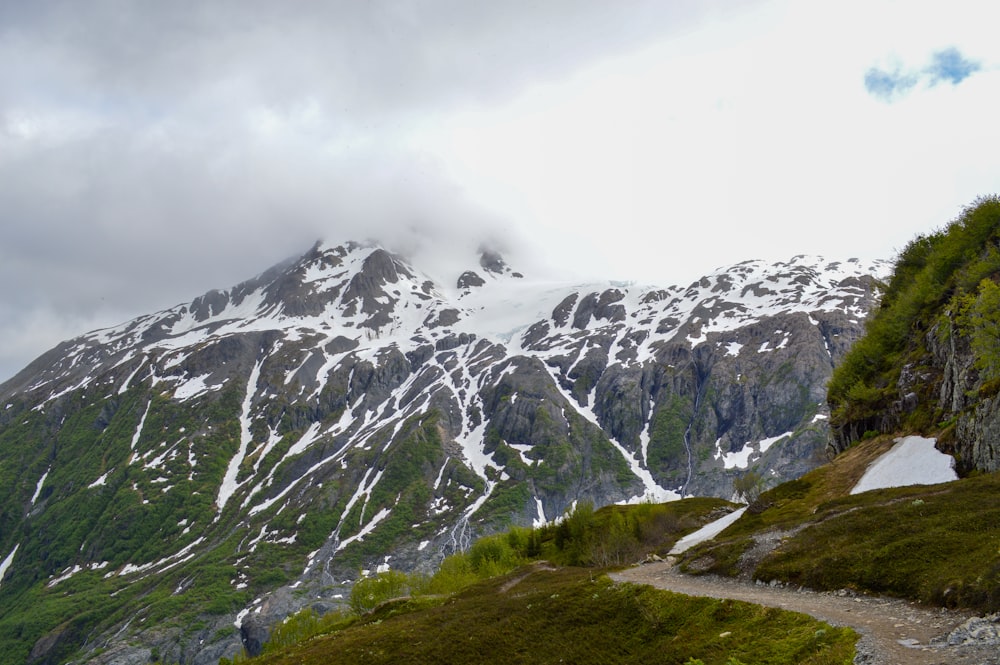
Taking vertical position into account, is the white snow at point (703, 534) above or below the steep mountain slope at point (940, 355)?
below

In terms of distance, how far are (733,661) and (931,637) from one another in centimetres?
674

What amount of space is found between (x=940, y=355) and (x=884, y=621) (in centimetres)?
5669

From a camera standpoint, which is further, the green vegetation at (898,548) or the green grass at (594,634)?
the green grass at (594,634)

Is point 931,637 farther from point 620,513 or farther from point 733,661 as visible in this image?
point 620,513

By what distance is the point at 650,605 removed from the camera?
34188 mm

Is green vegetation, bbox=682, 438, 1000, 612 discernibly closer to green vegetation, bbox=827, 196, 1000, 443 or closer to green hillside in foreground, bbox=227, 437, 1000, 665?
green hillside in foreground, bbox=227, 437, 1000, 665

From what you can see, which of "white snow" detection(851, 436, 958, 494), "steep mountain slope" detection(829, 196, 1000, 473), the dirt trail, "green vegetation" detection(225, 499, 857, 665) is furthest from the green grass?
"steep mountain slope" detection(829, 196, 1000, 473)

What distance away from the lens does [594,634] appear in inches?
1314

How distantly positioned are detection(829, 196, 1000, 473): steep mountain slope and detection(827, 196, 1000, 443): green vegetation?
0.13m

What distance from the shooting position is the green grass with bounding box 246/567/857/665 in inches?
929

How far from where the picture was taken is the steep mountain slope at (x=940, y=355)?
49.0m

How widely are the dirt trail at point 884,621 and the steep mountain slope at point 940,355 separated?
24.4 m

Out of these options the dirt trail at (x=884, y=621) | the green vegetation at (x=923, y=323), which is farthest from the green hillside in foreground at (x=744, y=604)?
the green vegetation at (x=923, y=323)

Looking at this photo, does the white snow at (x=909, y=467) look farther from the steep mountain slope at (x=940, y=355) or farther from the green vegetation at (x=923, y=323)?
the green vegetation at (x=923, y=323)
